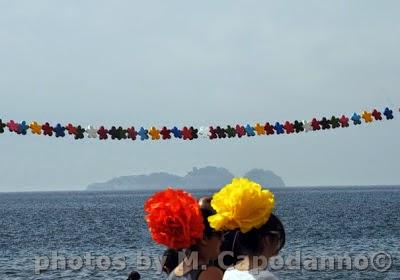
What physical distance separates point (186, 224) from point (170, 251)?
55 centimetres

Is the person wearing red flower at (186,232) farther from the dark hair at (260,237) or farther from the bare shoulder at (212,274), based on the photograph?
the dark hair at (260,237)

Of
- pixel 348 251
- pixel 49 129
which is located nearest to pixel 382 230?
pixel 348 251

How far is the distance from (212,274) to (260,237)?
0.87 metres

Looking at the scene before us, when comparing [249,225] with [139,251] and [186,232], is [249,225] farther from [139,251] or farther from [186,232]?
[139,251]

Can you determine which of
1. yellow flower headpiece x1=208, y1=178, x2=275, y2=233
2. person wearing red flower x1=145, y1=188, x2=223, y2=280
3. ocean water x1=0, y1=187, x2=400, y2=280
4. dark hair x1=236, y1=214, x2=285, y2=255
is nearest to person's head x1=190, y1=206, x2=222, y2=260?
person wearing red flower x1=145, y1=188, x2=223, y2=280

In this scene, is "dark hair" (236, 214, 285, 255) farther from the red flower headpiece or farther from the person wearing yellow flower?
the red flower headpiece

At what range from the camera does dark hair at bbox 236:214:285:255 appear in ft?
17.5

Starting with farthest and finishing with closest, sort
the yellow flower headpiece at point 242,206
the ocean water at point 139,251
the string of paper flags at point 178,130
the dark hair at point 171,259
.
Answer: the ocean water at point 139,251, the string of paper flags at point 178,130, the dark hair at point 171,259, the yellow flower headpiece at point 242,206

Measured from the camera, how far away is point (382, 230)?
78.0 m

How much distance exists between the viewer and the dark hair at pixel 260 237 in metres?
5.35

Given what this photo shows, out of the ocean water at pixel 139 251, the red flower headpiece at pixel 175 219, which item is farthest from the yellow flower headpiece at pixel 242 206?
the ocean water at pixel 139 251

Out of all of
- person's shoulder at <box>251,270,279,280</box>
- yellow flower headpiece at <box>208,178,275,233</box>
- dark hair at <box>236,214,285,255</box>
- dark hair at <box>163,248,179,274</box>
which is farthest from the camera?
dark hair at <box>163,248,179,274</box>

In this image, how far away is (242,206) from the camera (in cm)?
559

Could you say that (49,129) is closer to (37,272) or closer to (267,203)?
(267,203)
